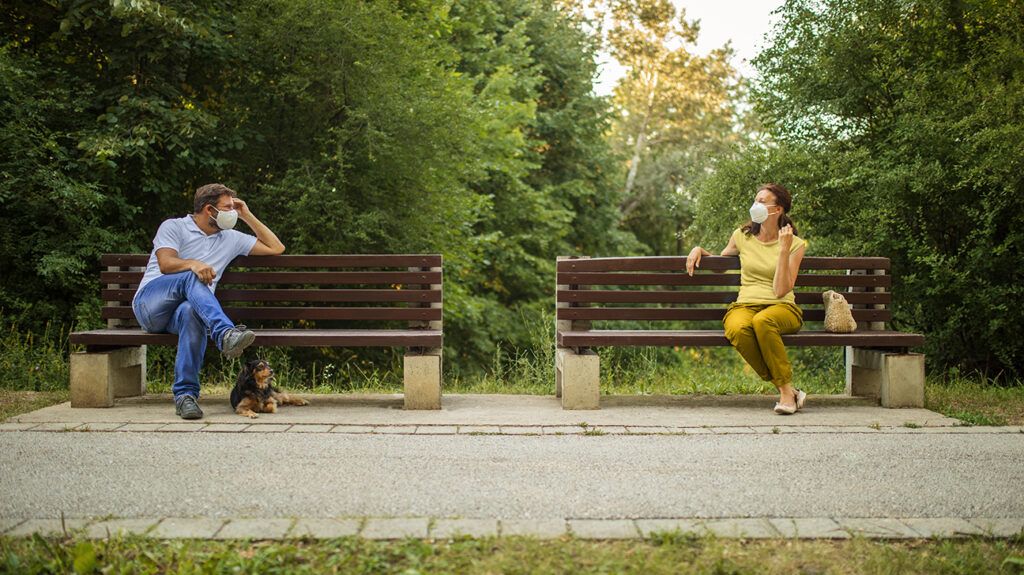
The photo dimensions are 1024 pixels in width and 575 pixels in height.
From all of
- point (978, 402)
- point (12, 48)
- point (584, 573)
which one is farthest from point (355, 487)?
point (12, 48)

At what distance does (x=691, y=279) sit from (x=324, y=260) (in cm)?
277

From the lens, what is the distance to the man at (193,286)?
6238 millimetres

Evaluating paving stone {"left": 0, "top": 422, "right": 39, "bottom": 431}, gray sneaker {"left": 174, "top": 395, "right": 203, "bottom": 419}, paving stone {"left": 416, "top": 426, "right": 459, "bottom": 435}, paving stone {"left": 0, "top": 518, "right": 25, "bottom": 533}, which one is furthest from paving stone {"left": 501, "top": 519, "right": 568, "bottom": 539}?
paving stone {"left": 0, "top": 422, "right": 39, "bottom": 431}

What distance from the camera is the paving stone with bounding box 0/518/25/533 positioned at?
357 centimetres

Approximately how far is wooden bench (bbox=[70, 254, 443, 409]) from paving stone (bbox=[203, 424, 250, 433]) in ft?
2.60

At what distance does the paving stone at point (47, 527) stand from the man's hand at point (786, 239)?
476 cm

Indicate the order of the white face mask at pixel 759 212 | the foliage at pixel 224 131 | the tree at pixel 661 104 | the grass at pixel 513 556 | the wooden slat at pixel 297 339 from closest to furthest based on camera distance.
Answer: the grass at pixel 513 556 → the wooden slat at pixel 297 339 → the white face mask at pixel 759 212 → the foliage at pixel 224 131 → the tree at pixel 661 104

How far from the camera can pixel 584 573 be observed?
10.3 ft

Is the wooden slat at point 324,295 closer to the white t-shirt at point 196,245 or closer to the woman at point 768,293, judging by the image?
the white t-shirt at point 196,245

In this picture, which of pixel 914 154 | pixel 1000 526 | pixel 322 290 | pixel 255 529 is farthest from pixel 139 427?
pixel 914 154

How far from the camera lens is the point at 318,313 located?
23.0 feet

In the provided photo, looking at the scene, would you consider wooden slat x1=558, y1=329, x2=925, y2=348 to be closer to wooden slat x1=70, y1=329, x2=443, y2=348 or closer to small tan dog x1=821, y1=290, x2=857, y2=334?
small tan dog x1=821, y1=290, x2=857, y2=334

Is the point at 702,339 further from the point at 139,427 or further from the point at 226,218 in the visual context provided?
the point at 139,427

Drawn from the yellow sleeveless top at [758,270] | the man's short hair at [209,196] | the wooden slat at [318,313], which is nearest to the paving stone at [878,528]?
the yellow sleeveless top at [758,270]
